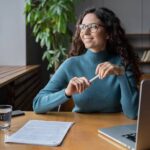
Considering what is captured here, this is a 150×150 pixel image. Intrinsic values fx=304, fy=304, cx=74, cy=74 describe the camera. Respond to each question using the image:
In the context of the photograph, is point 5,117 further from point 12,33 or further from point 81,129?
point 12,33

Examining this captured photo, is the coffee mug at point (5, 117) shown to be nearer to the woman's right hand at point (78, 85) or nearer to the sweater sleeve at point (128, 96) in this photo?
the woman's right hand at point (78, 85)

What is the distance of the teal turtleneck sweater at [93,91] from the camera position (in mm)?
1472

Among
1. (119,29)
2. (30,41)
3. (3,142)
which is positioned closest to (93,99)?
(119,29)

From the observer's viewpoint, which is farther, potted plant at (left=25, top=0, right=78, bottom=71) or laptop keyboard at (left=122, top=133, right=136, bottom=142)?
potted plant at (left=25, top=0, right=78, bottom=71)

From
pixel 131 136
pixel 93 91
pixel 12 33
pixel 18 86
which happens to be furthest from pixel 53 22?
pixel 131 136

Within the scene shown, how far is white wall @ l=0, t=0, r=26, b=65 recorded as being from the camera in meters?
3.57

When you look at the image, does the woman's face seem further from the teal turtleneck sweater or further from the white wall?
the white wall

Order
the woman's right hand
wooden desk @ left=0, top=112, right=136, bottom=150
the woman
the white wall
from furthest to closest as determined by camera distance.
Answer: the white wall
the woman
the woman's right hand
wooden desk @ left=0, top=112, right=136, bottom=150

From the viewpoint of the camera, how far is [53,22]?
129 inches

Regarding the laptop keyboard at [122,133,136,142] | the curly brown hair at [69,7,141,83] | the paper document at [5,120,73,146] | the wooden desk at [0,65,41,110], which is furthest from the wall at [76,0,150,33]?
the laptop keyboard at [122,133,136,142]

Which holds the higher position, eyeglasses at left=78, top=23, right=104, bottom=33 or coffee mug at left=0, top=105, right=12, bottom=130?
eyeglasses at left=78, top=23, right=104, bottom=33

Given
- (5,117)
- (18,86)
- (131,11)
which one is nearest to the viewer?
(5,117)

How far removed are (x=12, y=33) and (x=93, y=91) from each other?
7.50 ft

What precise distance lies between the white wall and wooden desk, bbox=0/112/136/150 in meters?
2.28
